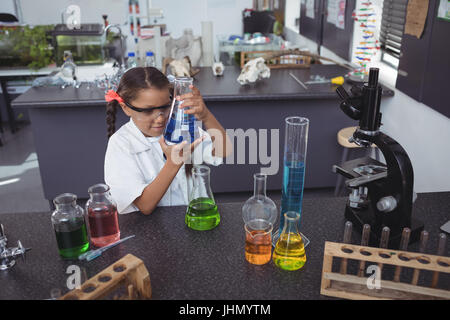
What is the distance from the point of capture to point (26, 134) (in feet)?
14.8

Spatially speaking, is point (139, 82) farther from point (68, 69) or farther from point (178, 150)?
point (68, 69)

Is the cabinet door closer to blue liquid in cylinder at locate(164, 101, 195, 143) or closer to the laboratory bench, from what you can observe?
the laboratory bench

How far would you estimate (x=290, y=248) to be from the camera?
1067mm

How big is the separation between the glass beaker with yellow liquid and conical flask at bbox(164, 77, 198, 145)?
40 centimetres

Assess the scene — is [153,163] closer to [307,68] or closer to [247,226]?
[247,226]

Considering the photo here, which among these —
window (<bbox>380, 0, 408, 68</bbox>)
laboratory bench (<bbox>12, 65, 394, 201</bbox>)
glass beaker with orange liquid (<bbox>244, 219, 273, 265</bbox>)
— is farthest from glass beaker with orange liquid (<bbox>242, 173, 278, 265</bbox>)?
window (<bbox>380, 0, 408, 68</bbox>)

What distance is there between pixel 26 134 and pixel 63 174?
1.88 m

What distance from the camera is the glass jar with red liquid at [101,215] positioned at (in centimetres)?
113

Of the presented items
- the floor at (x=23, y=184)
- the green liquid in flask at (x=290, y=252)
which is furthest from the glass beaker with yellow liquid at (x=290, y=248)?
the floor at (x=23, y=184)

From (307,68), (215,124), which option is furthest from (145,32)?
(215,124)

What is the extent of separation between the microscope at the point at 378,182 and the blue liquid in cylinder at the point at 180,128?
453mm

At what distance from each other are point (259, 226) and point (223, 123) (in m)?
1.90

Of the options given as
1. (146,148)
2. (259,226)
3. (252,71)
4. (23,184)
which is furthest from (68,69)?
(259,226)

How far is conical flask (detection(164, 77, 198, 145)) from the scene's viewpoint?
4.07 feet
